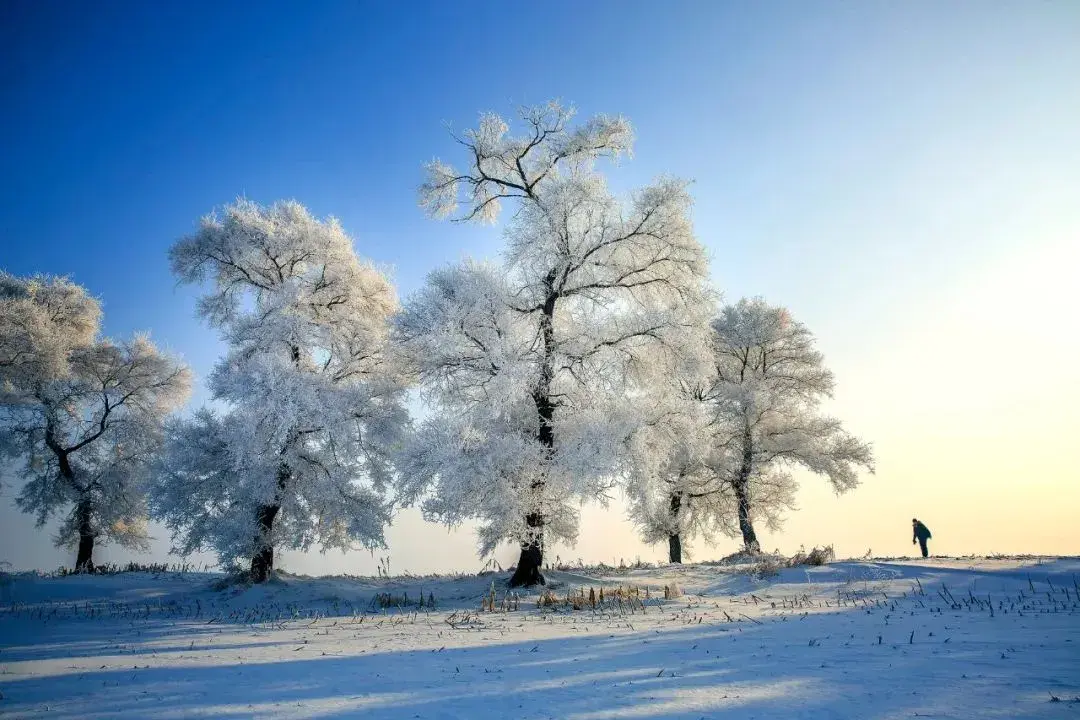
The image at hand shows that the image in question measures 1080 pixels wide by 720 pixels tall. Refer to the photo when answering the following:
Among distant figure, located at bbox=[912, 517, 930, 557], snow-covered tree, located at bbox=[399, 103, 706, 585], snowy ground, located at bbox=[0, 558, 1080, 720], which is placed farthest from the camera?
distant figure, located at bbox=[912, 517, 930, 557]

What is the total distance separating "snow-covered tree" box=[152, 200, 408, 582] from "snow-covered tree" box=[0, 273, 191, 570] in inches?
296

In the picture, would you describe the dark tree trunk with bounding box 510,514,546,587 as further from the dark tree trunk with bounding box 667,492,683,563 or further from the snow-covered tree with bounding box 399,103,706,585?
the dark tree trunk with bounding box 667,492,683,563

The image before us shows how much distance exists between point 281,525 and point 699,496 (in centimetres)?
Result: 1569

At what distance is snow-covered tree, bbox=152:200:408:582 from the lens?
48.5 feet

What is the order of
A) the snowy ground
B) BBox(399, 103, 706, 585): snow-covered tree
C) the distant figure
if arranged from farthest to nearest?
1. the distant figure
2. BBox(399, 103, 706, 585): snow-covered tree
3. the snowy ground

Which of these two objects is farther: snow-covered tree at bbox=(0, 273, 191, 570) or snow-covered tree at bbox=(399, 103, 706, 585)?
snow-covered tree at bbox=(0, 273, 191, 570)

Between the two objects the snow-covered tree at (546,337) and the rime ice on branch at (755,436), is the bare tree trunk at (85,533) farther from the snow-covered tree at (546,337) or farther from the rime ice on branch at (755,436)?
the rime ice on branch at (755,436)

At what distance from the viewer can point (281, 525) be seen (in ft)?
53.0

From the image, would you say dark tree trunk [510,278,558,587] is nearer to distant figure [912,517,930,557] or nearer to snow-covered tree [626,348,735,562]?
snow-covered tree [626,348,735,562]

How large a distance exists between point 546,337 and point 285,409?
A: 6.68m

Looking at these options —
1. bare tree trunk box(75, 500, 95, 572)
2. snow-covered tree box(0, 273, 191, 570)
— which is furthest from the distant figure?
bare tree trunk box(75, 500, 95, 572)

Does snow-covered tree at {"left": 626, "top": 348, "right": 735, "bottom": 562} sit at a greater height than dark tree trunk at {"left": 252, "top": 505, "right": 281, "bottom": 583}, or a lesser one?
greater

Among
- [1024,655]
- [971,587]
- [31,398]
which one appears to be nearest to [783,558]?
[971,587]

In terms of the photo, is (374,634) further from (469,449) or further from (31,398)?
(31,398)
